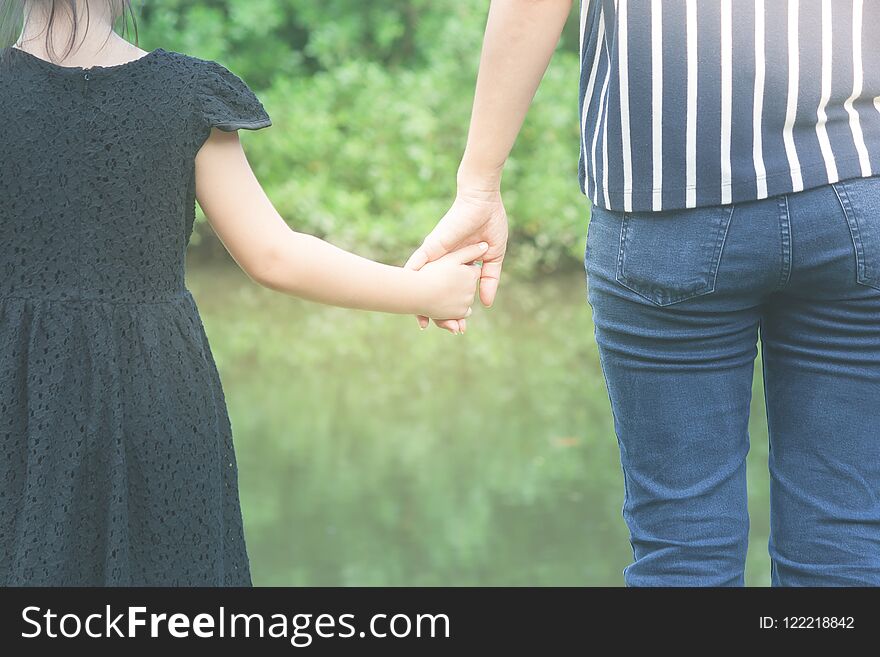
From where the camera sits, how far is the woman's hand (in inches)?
67.0

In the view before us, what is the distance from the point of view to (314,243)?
148 cm

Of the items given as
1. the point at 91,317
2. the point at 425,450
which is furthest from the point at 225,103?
the point at 425,450

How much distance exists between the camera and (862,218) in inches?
50.3

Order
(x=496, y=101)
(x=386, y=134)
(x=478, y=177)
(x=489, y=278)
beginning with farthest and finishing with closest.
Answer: (x=386, y=134) → (x=489, y=278) → (x=478, y=177) → (x=496, y=101)

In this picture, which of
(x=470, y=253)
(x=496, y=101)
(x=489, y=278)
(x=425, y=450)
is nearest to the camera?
(x=496, y=101)

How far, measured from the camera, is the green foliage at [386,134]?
6.08m

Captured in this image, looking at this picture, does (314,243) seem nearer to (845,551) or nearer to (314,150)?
(845,551)

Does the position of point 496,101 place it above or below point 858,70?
above

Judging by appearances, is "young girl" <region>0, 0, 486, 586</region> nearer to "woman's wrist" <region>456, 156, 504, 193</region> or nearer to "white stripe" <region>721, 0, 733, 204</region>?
"woman's wrist" <region>456, 156, 504, 193</region>

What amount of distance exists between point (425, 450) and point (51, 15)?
2.22 meters

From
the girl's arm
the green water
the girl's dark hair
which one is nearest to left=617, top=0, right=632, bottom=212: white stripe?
the girl's arm

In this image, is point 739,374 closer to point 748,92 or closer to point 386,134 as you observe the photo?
point 748,92

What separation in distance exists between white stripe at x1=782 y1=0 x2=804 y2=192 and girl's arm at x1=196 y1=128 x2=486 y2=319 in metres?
0.51

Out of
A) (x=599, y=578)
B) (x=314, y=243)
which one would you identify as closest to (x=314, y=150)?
(x=599, y=578)
